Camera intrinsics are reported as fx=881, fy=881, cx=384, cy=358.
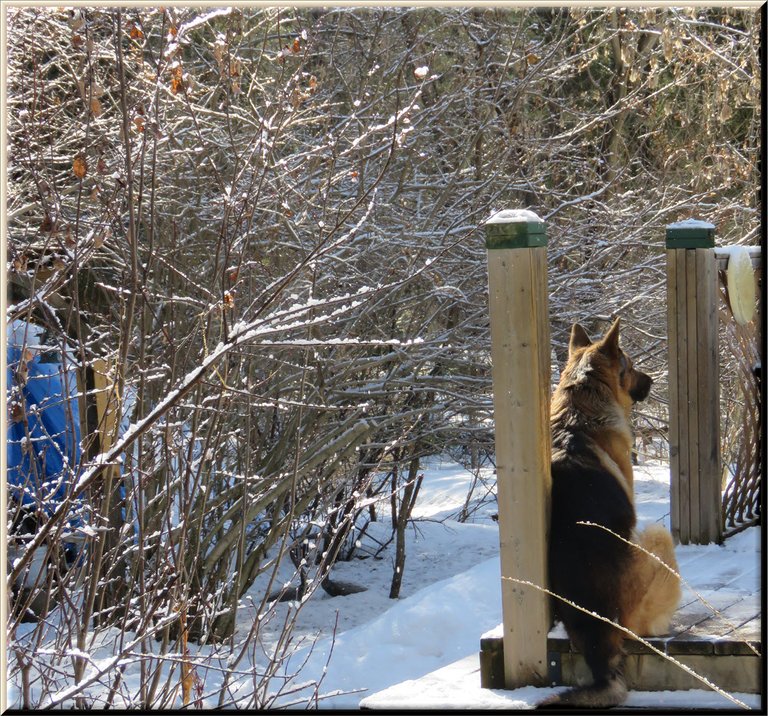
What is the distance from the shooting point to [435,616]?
558 cm

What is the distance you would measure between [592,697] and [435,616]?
2548 millimetres

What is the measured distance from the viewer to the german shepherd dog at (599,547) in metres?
3.14

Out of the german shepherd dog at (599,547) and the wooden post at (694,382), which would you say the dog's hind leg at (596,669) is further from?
the wooden post at (694,382)

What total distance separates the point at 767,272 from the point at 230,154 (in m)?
3.99

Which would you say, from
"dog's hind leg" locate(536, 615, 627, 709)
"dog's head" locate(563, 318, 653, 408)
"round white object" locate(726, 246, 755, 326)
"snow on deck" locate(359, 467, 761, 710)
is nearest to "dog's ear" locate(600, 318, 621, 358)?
"dog's head" locate(563, 318, 653, 408)

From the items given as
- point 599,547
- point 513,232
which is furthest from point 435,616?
point 513,232

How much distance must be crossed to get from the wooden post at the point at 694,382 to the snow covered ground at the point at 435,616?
189 millimetres

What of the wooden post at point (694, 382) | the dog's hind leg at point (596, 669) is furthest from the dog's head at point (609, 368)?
the dog's hind leg at point (596, 669)

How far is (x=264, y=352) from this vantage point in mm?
6227

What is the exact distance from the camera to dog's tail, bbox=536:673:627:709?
10.1 ft

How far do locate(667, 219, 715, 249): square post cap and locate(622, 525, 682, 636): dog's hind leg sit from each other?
1695 millimetres

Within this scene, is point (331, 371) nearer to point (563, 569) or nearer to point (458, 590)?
point (458, 590)

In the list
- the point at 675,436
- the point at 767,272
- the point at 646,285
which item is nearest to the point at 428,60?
the point at 646,285

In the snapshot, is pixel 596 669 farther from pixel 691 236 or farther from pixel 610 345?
pixel 691 236
